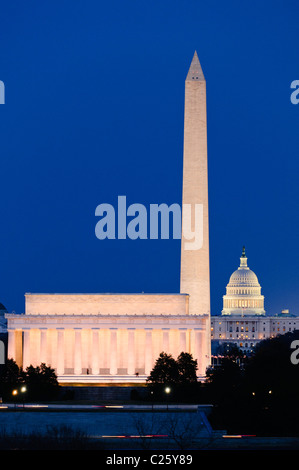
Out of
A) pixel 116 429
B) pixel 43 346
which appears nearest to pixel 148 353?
pixel 43 346

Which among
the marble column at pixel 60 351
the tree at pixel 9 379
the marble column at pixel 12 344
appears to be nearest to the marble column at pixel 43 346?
the marble column at pixel 60 351

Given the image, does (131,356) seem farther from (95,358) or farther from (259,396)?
(259,396)

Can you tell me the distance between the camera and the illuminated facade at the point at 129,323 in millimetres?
110938

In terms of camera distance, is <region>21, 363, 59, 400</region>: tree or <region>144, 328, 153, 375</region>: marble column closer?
<region>21, 363, 59, 400</region>: tree

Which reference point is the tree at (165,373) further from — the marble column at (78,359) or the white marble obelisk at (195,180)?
the white marble obelisk at (195,180)

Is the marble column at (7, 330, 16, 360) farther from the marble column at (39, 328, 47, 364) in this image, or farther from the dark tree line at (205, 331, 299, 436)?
the dark tree line at (205, 331, 299, 436)

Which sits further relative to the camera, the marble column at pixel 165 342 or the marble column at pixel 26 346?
the marble column at pixel 26 346

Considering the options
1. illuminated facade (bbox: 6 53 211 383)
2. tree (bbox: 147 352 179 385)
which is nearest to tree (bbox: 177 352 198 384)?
tree (bbox: 147 352 179 385)

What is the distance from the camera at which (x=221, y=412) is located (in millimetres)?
79125

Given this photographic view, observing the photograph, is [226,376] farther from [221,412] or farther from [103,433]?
[103,433]

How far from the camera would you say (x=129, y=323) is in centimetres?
11181

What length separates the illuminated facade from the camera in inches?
4368

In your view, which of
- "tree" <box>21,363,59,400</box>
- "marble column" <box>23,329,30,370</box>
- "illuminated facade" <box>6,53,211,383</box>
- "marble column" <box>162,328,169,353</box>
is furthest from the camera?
"marble column" <box>23,329,30,370</box>

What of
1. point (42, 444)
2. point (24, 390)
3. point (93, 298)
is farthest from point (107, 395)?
point (42, 444)
